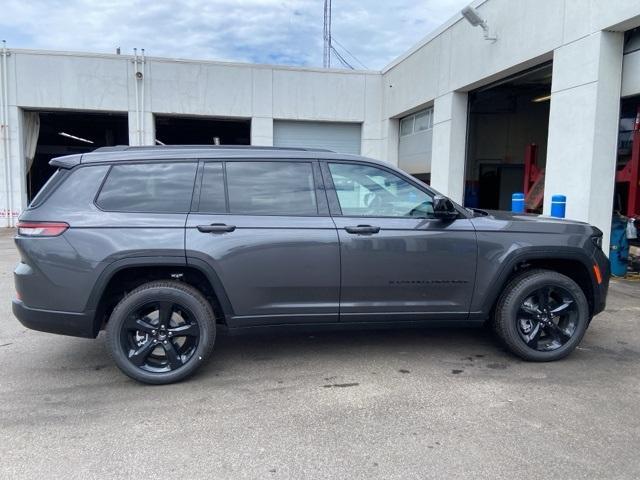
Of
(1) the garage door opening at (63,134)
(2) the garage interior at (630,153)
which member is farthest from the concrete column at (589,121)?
(1) the garage door opening at (63,134)

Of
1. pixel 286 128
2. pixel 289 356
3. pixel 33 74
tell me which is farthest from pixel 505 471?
pixel 33 74

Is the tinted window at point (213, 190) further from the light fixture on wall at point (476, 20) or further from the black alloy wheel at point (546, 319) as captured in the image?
the light fixture on wall at point (476, 20)

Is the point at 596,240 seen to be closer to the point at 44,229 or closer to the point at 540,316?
the point at 540,316

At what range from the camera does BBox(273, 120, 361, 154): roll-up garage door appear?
16594 mm

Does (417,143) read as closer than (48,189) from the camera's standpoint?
No

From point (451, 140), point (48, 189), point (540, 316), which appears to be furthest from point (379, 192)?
point (451, 140)

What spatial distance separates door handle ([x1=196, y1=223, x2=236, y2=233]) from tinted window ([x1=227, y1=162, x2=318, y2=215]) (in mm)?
163

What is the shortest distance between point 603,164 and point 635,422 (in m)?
5.49

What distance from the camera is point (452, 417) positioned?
342 cm

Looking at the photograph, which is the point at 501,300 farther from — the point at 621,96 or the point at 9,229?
the point at 9,229

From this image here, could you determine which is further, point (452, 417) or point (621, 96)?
point (621, 96)

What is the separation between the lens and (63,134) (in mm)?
23453

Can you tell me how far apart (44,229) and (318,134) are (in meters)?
13.6

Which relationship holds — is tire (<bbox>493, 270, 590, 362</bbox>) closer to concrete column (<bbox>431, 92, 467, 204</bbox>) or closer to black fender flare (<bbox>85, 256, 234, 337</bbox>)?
black fender flare (<bbox>85, 256, 234, 337</bbox>)
